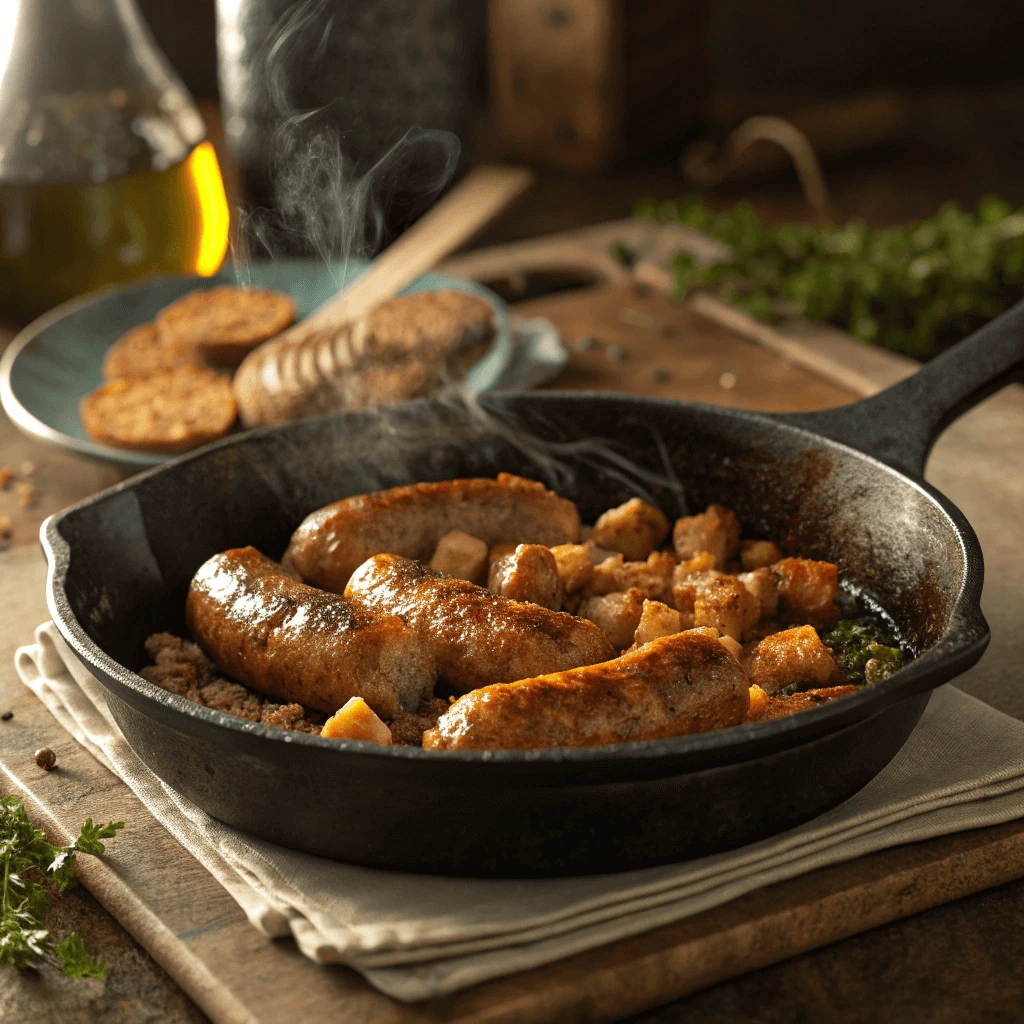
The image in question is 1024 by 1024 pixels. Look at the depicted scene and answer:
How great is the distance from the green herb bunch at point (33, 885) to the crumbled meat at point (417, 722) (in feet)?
1.35

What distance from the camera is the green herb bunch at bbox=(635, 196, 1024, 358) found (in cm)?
379

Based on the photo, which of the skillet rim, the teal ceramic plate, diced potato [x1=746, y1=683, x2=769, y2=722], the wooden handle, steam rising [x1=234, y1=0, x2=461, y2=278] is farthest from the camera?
the wooden handle

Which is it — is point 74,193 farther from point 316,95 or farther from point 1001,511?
point 1001,511

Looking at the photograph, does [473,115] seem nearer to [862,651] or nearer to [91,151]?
[91,151]

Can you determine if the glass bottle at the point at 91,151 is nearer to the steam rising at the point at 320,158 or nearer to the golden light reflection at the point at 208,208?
the golden light reflection at the point at 208,208

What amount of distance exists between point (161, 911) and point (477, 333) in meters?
1.94

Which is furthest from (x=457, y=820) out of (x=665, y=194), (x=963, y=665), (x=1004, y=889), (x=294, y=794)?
(x=665, y=194)

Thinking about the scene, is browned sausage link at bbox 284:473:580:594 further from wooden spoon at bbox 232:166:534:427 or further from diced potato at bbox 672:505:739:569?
wooden spoon at bbox 232:166:534:427

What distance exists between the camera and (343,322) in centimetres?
343

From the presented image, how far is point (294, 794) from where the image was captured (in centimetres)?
167

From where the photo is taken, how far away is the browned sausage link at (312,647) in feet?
6.04

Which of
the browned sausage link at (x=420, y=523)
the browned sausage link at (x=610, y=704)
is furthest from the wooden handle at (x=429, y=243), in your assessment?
the browned sausage link at (x=610, y=704)

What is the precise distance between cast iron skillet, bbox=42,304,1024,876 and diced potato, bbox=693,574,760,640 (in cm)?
28

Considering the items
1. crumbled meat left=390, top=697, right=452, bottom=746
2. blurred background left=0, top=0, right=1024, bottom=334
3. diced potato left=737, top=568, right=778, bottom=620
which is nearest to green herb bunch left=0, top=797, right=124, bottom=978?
crumbled meat left=390, top=697, right=452, bottom=746
